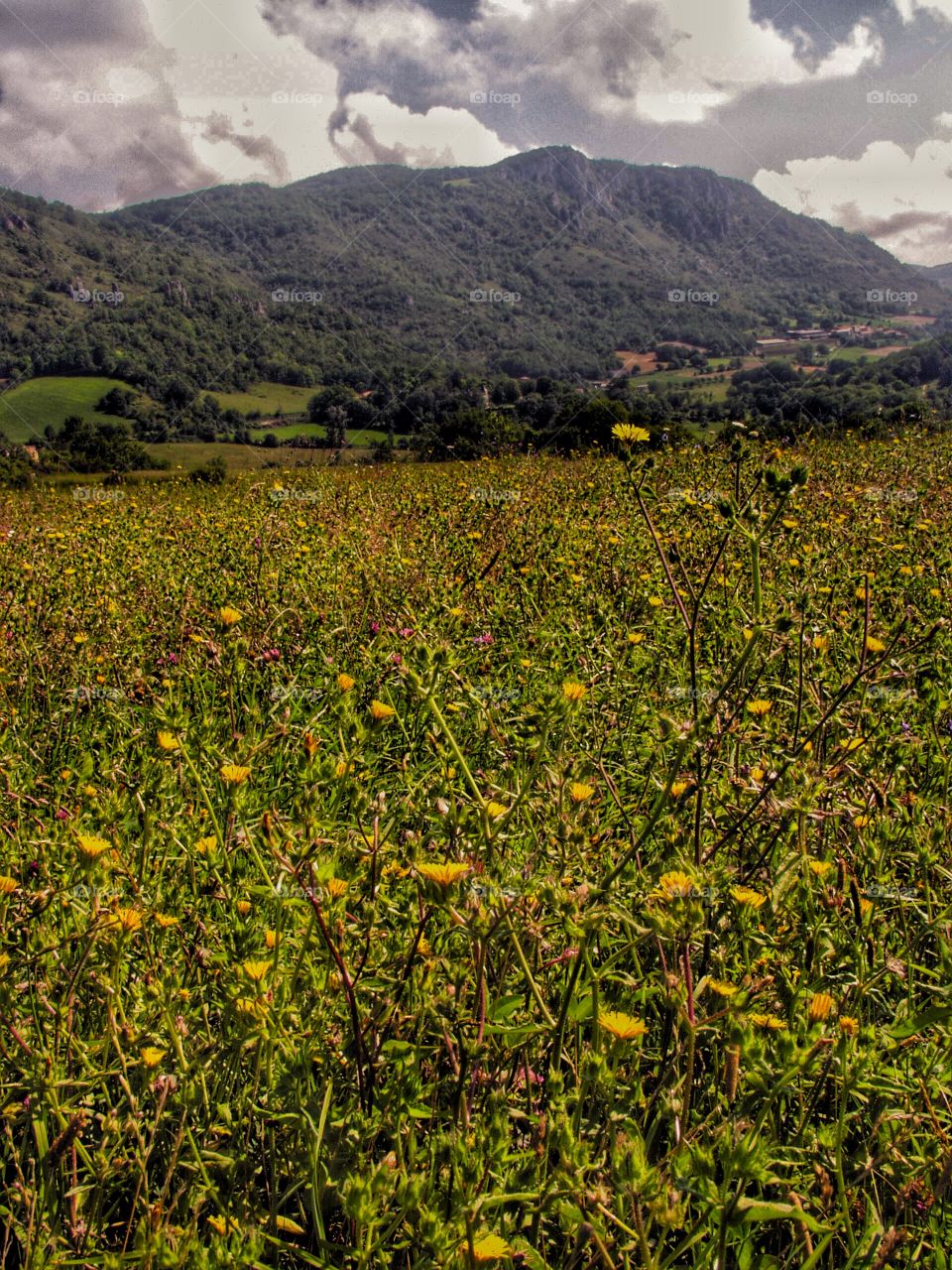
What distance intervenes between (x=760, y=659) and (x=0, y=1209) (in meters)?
2.71

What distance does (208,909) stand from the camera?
2.12 meters

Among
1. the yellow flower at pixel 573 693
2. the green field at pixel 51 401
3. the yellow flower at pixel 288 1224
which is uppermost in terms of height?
the green field at pixel 51 401

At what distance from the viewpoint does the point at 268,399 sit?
246 ft

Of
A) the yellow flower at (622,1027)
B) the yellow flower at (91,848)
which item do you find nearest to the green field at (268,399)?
the yellow flower at (91,848)

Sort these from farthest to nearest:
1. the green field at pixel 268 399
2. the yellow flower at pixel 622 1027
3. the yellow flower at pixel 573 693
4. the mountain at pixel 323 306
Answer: the green field at pixel 268 399, the mountain at pixel 323 306, the yellow flower at pixel 573 693, the yellow flower at pixel 622 1027

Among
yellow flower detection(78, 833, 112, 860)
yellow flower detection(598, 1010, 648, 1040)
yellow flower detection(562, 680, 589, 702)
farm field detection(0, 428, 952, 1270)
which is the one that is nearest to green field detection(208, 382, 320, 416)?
farm field detection(0, 428, 952, 1270)

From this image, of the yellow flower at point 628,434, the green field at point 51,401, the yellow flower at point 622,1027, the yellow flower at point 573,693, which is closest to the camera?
the yellow flower at point 622,1027

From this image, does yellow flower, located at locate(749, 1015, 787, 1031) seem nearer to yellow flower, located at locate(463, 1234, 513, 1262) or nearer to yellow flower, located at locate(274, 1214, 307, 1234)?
yellow flower, located at locate(463, 1234, 513, 1262)

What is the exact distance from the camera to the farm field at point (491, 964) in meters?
1.12

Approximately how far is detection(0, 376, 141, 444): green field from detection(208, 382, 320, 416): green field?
9655 mm

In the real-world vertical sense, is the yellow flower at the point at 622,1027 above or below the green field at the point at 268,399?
below

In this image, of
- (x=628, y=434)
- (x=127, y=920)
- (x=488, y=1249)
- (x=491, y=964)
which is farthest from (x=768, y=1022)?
(x=628, y=434)

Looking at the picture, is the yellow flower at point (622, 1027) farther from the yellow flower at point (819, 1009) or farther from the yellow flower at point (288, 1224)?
the yellow flower at point (288, 1224)

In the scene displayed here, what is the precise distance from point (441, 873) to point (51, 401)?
247 feet
